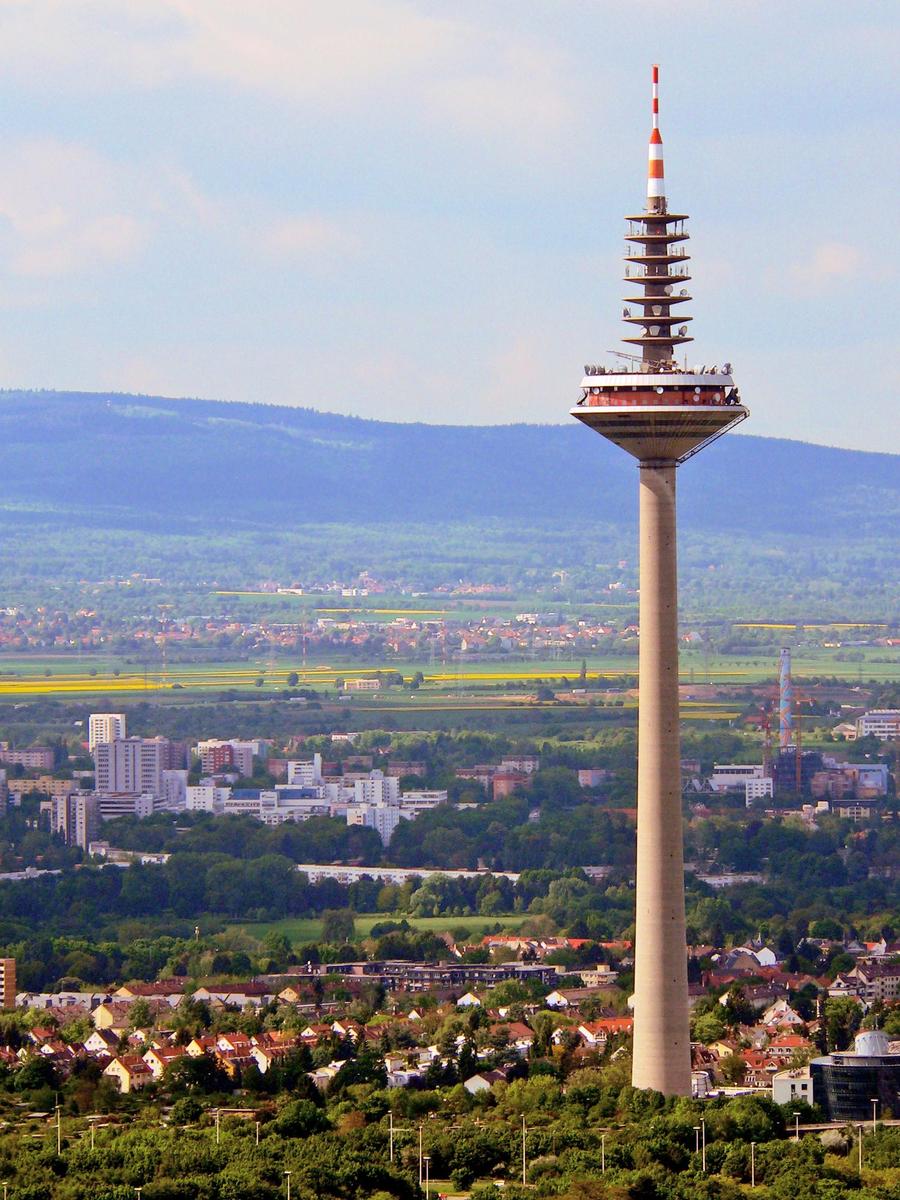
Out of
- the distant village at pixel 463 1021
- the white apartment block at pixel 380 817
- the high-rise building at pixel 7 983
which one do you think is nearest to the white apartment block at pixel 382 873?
the white apartment block at pixel 380 817

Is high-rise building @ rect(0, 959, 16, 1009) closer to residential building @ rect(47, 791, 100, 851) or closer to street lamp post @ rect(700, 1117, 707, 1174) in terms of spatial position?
street lamp post @ rect(700, 1117, 707, 1174)

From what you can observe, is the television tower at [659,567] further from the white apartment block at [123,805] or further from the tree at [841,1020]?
the white apartment block at [123,805]

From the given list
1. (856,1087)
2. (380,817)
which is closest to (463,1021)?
(856,1087)

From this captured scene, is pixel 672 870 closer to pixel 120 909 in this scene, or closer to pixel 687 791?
pixel 120 909

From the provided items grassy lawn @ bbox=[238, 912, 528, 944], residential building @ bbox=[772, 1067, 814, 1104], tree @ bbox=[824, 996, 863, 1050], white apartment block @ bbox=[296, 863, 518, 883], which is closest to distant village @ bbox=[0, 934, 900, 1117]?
residential building @ bbox=[772, 1067, 814, 1104]

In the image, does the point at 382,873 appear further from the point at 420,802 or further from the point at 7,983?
Result: the point at 7,983

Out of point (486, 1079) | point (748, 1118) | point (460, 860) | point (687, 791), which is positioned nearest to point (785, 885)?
point (460, 860)
